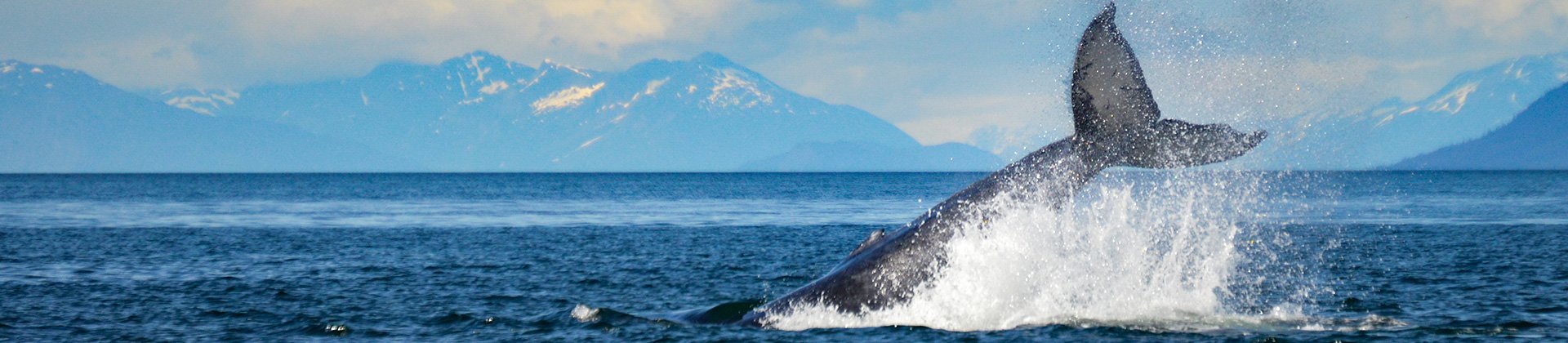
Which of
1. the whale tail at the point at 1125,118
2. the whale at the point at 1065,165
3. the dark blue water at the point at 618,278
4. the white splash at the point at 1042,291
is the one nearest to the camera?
the whale tail at the point at 1125,118

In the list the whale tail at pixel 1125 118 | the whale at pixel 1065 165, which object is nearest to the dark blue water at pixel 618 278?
the whale at pixel 1065 165

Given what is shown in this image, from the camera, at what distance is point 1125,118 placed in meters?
14.8

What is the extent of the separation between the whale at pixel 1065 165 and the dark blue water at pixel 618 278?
547 mm

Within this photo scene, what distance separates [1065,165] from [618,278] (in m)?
13.9

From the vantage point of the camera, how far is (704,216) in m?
63.8

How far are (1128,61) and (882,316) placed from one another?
431cm

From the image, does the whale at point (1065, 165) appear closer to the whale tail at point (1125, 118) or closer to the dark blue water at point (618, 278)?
the whale tail at point (1125, 118)

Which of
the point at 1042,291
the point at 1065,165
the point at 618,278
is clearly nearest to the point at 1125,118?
the point at 1065,165

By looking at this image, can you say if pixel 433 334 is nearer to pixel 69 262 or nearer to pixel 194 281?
pixel 194 281

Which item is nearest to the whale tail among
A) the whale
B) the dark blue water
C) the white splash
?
the whale

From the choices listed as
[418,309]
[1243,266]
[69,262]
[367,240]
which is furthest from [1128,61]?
[367,240]

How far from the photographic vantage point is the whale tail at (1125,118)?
1405 cm

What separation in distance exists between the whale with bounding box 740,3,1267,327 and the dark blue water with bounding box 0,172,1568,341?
0.55m

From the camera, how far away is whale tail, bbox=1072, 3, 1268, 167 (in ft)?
46.1
